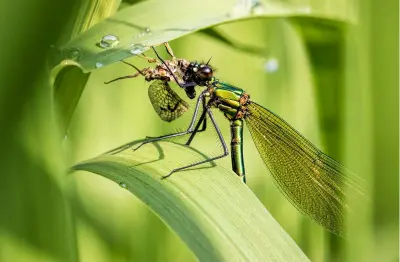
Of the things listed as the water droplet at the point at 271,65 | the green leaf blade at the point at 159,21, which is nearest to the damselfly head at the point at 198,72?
the green leaf blade at the point at 159,21

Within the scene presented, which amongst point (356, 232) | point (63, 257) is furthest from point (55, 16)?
point (356, 232)

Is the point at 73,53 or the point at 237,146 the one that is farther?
the point at 237,146

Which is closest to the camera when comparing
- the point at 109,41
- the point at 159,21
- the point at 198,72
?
the point at 109,41

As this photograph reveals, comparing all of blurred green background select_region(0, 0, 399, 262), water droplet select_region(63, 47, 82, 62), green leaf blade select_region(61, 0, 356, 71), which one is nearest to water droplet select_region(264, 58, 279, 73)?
blurred green background select_region(0, 0, 399, 262)

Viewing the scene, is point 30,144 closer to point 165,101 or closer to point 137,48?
point 137,48

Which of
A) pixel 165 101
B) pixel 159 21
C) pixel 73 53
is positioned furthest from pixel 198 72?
pixel 73 53

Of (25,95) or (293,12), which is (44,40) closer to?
(25,95)

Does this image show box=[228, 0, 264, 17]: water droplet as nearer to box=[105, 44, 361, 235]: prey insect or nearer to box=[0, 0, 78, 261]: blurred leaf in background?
box=[105, 44, 361, 235]: prey insect
